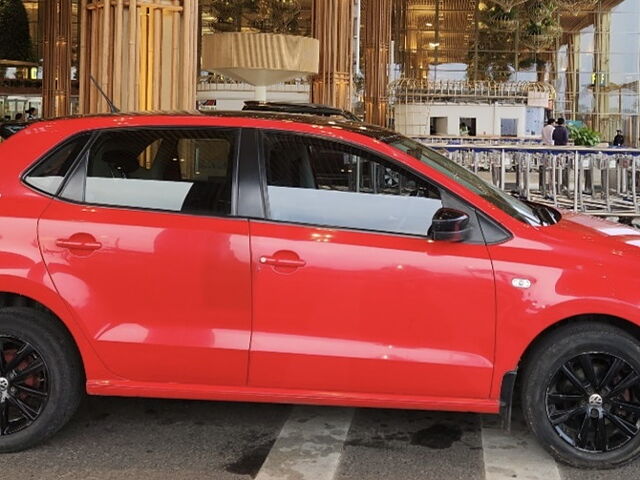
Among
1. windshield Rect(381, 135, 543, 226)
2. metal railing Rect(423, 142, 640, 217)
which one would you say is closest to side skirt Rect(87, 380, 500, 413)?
windshield Rect(381, 135, 543, 226)

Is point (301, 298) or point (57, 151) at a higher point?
point (57, 151)

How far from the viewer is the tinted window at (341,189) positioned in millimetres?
3971

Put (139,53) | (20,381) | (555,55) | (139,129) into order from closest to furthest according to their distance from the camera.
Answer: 1. (20,381)
2. (139,129)
3. (139,53)
4. (555,55)

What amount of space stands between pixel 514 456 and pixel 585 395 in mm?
497

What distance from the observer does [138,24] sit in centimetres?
881

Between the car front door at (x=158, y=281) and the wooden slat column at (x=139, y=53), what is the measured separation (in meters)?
5.04

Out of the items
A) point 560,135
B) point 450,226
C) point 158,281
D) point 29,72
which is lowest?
point 158,281

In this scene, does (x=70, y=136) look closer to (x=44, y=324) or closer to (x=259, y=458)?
(x=44, y=324)

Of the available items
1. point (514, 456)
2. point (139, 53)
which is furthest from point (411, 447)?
point (139, 53)

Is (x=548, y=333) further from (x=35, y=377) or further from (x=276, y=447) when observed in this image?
(x=35, y=377)

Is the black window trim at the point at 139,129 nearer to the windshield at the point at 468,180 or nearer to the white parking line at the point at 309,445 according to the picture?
the windshield at the point at 468,180

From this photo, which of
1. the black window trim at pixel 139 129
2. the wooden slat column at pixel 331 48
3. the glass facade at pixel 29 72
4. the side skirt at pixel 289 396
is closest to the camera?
the side skirt at pixel 289 396

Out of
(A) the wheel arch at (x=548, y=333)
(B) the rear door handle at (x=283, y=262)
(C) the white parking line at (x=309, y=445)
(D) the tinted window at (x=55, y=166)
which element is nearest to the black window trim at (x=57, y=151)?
(D) the tinted window at (x=55, y=166)

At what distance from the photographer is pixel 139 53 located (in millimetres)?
8945
